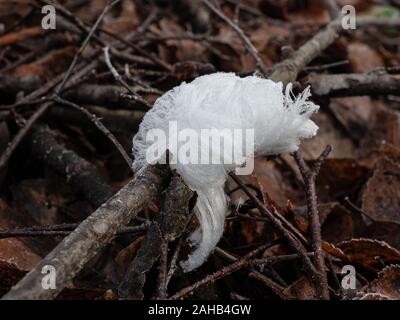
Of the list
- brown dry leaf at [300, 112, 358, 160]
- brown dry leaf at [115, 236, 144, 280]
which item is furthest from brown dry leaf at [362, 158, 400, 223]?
brown dry leaf at [115, 236, 144, 280]

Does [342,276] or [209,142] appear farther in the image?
[342,276]

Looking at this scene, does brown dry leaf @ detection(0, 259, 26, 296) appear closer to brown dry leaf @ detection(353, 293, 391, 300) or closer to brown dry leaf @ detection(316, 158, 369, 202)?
brown dry leaf @ detection(353, 293, 391, 300)

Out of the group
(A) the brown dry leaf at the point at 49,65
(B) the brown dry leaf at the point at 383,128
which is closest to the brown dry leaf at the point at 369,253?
(B) the brown dry leaf at the point at 383,128
